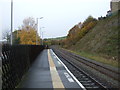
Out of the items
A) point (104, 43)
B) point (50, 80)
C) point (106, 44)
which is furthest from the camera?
point (104, 43)

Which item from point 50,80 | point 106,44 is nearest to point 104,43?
point 106,44

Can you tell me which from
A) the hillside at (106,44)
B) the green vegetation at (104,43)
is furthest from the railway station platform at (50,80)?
the hillside at (106,44)

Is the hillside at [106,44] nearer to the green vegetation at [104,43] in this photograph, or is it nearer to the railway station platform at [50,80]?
the green vegetation at [104,43]

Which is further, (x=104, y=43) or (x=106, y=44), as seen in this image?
(x=104, y=43)

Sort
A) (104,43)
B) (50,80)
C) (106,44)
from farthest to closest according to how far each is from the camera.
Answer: (104,43) < (106,44) < (50,80)

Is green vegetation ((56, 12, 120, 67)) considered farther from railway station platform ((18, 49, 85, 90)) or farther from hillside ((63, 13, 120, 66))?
railway station platform ((18, 49, 85, 90))

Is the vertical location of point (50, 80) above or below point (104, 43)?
below

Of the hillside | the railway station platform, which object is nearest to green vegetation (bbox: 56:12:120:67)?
the hillside

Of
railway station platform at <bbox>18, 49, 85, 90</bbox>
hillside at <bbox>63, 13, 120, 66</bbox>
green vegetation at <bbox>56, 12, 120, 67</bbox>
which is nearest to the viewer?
railway station platform at <bbox>18, 49, 85, 90</bbox>

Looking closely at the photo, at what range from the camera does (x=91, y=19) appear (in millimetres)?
97875

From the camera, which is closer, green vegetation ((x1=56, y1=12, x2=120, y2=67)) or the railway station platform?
the railway station platform

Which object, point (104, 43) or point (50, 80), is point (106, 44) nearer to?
point (104, 43)

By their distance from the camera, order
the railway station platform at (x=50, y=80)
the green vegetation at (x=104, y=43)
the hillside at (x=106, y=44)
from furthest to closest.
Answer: the hillside at (x=106, y=44)
the green vegetation at (x=104, y=43)
the railway station platform at (x=50, y=80)

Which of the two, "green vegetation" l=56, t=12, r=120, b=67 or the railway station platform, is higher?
"green vegetation" l=56, t=12, r=120, b=67
